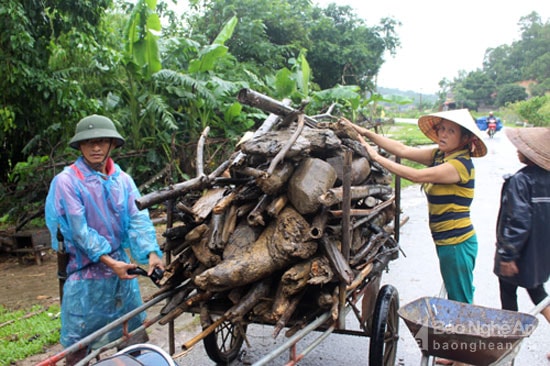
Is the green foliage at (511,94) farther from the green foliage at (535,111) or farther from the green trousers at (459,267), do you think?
the green trousers at (459,267)

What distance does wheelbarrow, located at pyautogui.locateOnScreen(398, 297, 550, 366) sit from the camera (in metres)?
2.30

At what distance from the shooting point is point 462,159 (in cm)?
332

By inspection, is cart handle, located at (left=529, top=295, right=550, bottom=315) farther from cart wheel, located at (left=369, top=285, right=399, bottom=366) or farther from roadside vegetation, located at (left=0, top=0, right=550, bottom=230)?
roadside vegetation, located at (left=0, top=0, right=550, bottom=230)

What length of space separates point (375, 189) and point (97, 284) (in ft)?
6.72

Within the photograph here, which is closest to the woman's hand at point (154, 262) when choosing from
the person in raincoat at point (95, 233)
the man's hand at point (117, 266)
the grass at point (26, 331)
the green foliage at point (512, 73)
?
the person in raincoat at point (95, 233)

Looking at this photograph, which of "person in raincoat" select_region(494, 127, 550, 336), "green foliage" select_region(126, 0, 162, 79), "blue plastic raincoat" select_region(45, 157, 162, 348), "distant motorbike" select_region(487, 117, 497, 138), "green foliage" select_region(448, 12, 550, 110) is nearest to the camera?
"blue plastic raincoat" select_region(45, 157, 162, 348)

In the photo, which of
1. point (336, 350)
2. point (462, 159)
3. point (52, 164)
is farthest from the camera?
point (52, 164)

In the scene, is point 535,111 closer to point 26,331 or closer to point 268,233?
point 268,233

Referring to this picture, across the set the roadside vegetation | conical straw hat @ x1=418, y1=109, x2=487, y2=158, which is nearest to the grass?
the roadside vegetation

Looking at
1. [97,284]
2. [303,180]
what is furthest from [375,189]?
[97,284]

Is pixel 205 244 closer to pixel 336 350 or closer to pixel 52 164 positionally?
pixel 336 350

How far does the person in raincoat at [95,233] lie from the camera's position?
108 inches

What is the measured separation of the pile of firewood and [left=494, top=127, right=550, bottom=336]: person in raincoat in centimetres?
105

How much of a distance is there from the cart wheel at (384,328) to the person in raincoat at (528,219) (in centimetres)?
84
